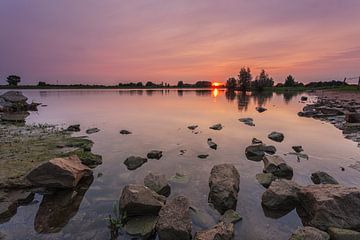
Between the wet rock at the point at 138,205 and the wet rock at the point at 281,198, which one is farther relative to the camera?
the wet rock at the point at 281,198

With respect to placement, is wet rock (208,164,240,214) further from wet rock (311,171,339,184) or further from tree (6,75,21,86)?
tree (6,75,21,86)

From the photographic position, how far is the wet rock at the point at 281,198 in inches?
365

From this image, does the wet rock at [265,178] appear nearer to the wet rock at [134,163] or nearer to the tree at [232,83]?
the wet rock at [134,163]

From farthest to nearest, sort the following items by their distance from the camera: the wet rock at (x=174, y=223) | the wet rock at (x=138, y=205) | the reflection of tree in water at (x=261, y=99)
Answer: the reflection of tree in water at (x=261, y=99) → the wet rock at (x=138, y=205) → the wet rock at (x=174, y=223)

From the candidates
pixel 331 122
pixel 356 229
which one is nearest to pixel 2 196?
pixel 356 229

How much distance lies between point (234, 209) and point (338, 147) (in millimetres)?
13106

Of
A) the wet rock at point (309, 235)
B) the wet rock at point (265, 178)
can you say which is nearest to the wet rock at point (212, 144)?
the wet rock at point (265, 178)

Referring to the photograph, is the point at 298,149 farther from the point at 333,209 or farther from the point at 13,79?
the point at 13,79

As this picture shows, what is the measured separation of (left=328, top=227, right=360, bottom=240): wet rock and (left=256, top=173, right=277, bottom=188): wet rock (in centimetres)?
400

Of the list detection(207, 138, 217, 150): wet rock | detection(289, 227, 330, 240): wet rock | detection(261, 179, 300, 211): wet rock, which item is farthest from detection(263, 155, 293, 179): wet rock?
detection(289, 227, 330, 240): wet rock

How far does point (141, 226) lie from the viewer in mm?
7777

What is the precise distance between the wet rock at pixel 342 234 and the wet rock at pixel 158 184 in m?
5.80

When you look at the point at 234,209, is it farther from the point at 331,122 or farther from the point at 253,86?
the point at 253,86

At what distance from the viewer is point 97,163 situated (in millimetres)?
14148
